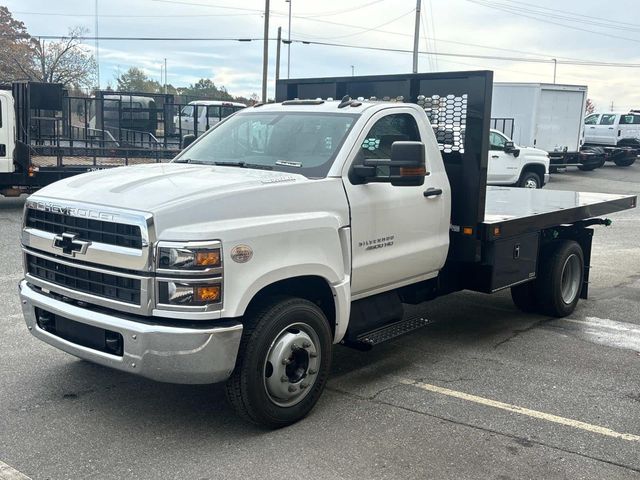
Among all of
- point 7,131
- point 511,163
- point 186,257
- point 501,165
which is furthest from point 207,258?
point 511,163

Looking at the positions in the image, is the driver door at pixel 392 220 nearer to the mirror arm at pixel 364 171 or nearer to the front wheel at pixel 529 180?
the mirror arm at pixel 364 171

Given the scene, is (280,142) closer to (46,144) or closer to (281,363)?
(281,363)

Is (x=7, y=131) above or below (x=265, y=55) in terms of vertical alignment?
below

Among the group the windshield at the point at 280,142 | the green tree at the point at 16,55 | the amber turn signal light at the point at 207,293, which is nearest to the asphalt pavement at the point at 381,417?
the amber turn signal light at the point at 207,293

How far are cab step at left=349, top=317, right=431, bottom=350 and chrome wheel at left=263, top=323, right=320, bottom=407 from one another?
0.65 metres

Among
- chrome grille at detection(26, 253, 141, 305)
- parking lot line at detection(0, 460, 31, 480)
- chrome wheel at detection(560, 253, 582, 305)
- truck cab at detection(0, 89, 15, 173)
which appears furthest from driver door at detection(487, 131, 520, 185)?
parking lot line at detection(0, 460, 31, 480)

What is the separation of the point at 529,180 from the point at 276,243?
16.5 meters

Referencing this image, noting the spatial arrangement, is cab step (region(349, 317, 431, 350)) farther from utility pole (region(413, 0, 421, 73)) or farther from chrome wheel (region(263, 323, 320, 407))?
utility pole (region(413, 0, 421, 73))

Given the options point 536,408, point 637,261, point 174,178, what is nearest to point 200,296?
point 174,178

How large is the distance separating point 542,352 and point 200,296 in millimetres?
3643

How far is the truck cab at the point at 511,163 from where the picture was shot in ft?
61.9

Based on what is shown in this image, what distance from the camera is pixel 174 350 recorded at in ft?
13.2

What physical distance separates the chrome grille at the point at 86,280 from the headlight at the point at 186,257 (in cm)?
23

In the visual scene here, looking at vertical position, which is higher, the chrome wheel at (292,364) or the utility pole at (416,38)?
the utility pole at (416,38)
